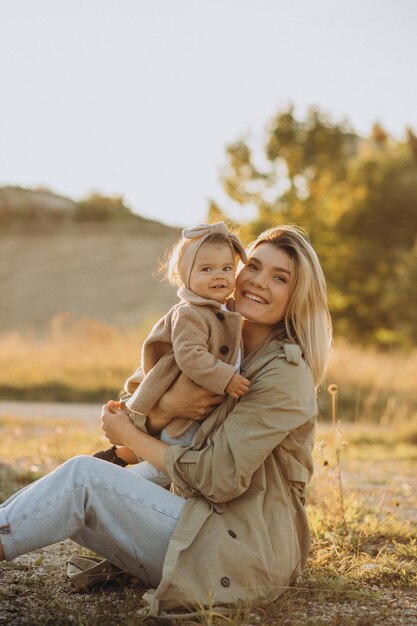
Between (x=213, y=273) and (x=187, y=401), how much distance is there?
1.66 ft

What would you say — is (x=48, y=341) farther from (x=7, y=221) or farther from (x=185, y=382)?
(x=7, y=221)

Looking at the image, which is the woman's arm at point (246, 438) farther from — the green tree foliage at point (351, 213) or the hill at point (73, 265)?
the hill at point (73, 265)

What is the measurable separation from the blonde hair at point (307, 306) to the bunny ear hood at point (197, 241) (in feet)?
0.57

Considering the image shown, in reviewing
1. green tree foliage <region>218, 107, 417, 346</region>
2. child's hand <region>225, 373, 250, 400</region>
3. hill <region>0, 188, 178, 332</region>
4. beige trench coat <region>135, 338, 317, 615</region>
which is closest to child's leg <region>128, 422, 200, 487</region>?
beige trench coat <region>135, 338, 317, 615</region>

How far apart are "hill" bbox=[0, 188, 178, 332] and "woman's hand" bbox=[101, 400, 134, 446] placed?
95.6 ft

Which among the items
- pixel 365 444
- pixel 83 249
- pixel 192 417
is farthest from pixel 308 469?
pixel 83 249

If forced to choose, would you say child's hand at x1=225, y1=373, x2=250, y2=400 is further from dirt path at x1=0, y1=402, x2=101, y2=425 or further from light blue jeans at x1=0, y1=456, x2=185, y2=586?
dirt path at x1=0, y1=402, x2=101, y2=425

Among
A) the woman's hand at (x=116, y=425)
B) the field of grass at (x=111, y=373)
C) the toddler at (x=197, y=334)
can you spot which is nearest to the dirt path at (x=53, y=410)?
the field of grass at (x=111, y=373)

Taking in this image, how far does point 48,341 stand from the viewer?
15422 mm

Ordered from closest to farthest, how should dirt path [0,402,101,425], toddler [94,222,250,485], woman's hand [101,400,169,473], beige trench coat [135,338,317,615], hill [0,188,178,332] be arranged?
beige trench coat [135,338,317,615], toddler [94,222,250,485], woman's hand [101,400,169,473], dirt path [0,402,101,425], hill [0,188,178,332]

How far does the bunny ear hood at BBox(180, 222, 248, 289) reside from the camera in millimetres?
3223

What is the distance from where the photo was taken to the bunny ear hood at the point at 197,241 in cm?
322

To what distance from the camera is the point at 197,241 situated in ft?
10.6

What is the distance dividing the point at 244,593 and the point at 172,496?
16.9 inches
